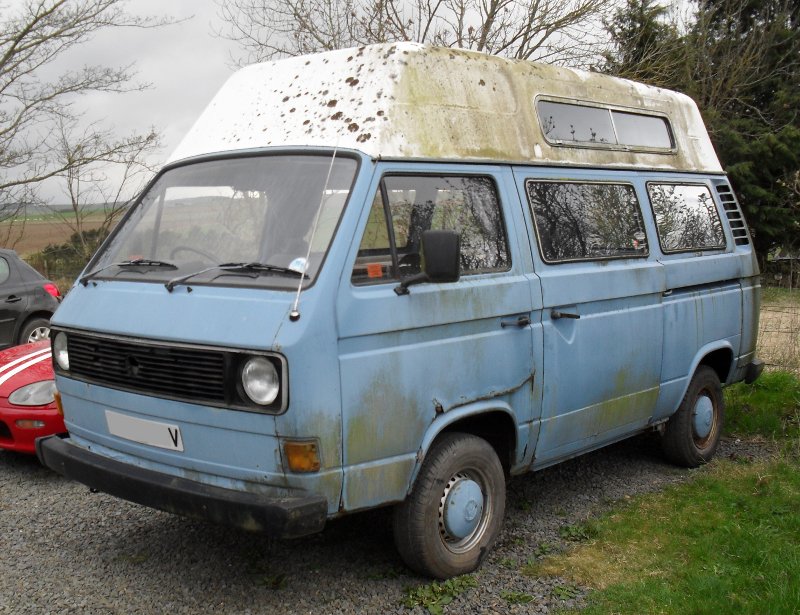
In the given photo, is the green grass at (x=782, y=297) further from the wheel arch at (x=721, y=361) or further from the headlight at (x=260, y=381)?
the headlight at (x=260, y=381)

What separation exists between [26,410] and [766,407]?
5.97 meters

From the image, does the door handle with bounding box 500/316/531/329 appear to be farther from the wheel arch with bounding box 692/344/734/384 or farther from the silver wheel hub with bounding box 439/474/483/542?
the wheel arch with bounding box 692/344/734/384

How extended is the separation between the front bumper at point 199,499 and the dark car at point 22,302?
649cm

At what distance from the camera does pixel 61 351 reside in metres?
Result: 4.36

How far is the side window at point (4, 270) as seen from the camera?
33.2 feet

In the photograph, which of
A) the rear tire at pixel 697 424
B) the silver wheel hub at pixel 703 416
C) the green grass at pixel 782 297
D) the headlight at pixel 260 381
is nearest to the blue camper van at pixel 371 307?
the headlight at pixel 260 381

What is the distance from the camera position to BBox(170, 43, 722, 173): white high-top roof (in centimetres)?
414

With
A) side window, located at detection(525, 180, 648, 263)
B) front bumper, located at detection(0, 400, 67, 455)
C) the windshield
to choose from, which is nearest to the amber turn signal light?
the windshield

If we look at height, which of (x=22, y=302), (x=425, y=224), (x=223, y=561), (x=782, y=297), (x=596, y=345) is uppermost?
(x=425, y=224)

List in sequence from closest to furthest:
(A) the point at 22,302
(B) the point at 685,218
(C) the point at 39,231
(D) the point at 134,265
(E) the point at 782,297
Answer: (D) the point at 134,265 → (B) the point at 685,218 → (A) the point at 22,302 → (E) the point at 782,297 → (C) the point at 39,231

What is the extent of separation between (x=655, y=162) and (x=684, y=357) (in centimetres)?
139

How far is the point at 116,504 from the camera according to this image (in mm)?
5355

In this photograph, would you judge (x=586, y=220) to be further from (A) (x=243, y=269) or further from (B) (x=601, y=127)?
A: (A) (x=243, y=269)

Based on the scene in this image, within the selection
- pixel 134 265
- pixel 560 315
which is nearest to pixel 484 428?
pixel 560 315
